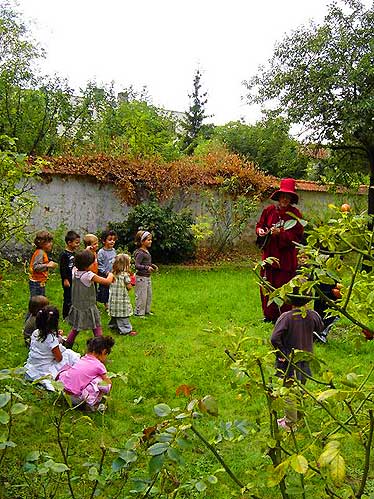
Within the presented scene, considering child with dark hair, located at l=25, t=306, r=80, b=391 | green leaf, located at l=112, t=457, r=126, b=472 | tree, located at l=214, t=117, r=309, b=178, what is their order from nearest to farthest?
1. green leaf, located at l=112, t=457, r=126, b=472
2. child with dark hair, located at l=25, t=306, r=80, b=391
3. tree, located at l=214, t=117, r=309, b=178

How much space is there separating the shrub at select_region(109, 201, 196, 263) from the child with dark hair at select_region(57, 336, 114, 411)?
24.9 feet

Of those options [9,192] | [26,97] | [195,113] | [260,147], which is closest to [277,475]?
[9,192]

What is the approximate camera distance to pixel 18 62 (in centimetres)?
1556

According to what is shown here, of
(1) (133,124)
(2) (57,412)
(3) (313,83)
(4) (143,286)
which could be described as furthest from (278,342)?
(1) (133,124)

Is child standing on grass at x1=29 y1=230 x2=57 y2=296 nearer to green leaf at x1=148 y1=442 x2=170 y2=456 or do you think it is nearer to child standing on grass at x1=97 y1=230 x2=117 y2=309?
child standing on grass at x1=97 y1=230 x2=117 y2=309

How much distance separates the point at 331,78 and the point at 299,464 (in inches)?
489

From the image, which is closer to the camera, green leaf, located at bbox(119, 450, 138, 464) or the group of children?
green leaf, located at bbox(119, 450, 138, 464)

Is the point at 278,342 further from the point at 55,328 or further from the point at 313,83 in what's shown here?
the point at 313,83

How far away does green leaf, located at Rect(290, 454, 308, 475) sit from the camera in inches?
49.8

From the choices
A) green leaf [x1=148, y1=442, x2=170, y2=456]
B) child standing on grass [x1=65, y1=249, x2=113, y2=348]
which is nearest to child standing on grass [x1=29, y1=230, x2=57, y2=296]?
child standing on grass [x1=65, y1=249, x2=113, y2=348]

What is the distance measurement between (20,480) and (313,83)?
11798 mm

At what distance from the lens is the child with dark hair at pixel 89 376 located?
4621mm

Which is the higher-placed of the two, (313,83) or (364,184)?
(313,83)

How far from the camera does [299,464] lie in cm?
128
